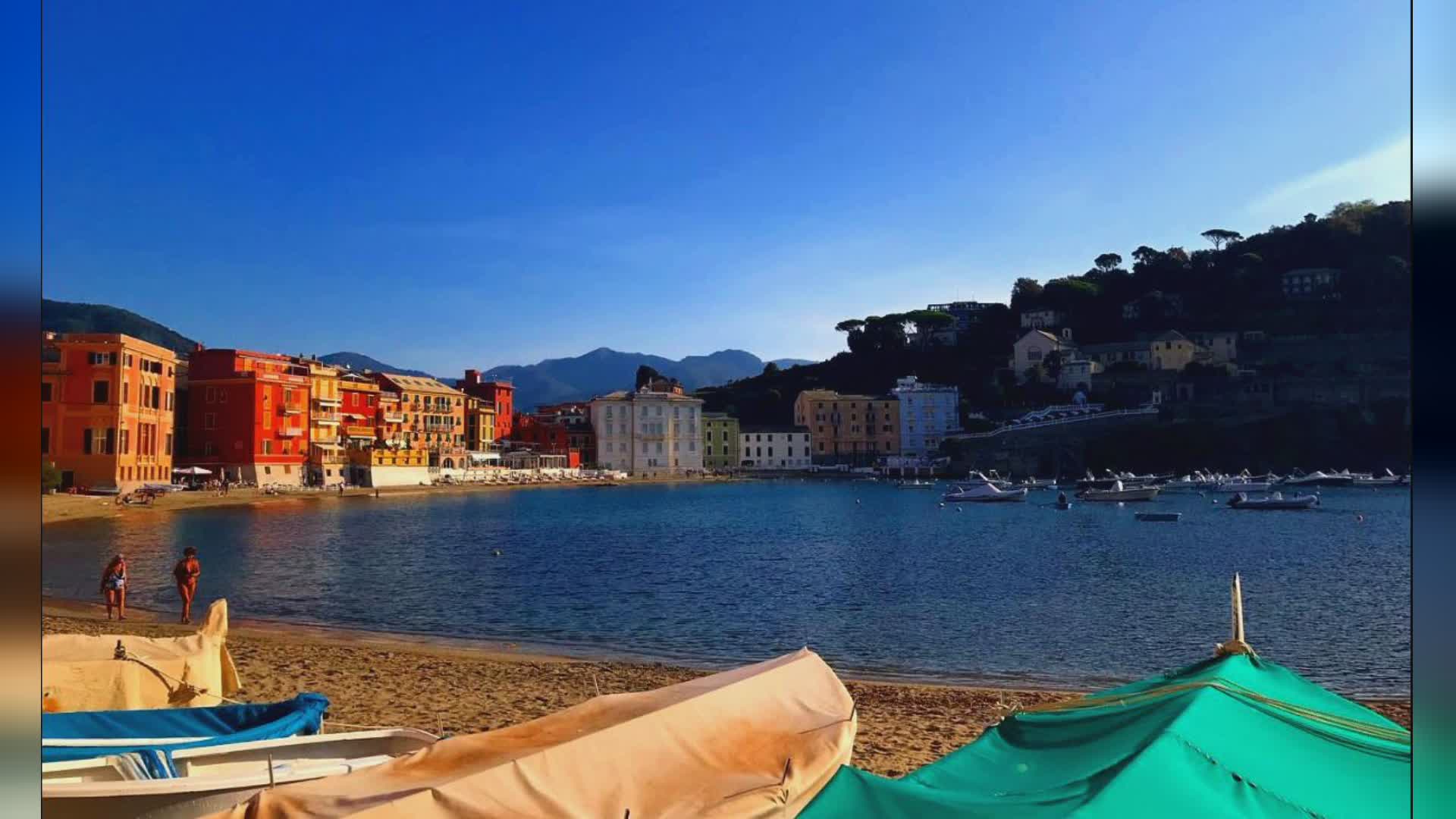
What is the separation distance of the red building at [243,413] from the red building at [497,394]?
1352 inches

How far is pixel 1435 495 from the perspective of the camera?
123 centimetres

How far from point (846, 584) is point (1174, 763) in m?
25.3

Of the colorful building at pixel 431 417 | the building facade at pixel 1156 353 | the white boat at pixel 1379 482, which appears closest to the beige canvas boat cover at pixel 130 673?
the colorful building at pixel 431 417

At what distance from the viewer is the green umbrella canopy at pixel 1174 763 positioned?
4.27m

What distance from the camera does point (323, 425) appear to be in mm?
83875

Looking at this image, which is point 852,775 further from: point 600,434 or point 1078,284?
point 1078,284

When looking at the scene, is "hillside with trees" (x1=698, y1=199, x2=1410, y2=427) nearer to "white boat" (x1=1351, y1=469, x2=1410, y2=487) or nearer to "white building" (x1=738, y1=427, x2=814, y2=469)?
"white building" (x1=738, y1=427, x2=814, y2=469)

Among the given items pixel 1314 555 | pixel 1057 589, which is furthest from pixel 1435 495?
pixel 1314 555

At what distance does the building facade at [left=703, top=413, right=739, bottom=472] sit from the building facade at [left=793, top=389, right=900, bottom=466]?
10.4m

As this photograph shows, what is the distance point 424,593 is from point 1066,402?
10869 centimetres

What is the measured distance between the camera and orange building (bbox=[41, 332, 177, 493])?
191 ft

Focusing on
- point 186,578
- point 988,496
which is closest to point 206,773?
point 186,578

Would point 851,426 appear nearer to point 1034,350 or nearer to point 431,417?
point 1034,350

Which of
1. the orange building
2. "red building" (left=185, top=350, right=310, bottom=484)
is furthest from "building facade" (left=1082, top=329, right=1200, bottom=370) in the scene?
the orange building
